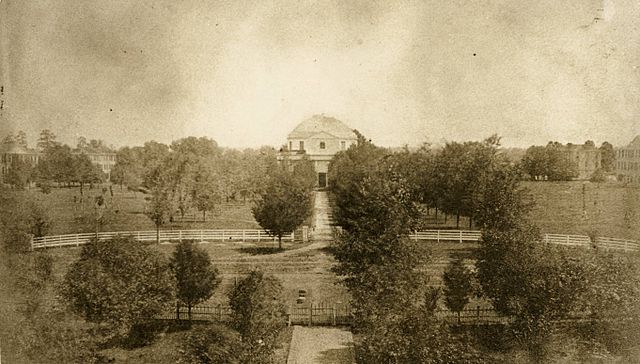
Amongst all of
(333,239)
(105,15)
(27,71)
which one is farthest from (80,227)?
(333,239)

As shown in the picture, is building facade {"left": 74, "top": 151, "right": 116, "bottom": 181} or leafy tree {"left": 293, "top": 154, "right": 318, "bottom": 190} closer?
building facade {"left": 74, "top": 151, "right": 116, "bottom": 181}

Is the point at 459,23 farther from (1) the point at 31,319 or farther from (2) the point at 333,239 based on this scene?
(1) the point at 31,319

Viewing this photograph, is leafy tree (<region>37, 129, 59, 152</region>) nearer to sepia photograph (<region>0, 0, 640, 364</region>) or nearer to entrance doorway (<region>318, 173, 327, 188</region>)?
sepia photograph (<region>0, 0, 640, 364</region>)

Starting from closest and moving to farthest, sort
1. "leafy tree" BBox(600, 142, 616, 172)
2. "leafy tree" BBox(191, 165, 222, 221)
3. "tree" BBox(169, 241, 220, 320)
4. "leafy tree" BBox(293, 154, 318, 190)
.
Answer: "leafy tree" BBox(600, 142, 616, 172)
"tree" BBox(169, 241, 220, 320)
"leafy tree" BBox(191, 165, 222, 221)
"leafy tree" BBox(293, 154, 318, 190)

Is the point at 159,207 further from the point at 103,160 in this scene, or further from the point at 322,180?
the point at 322,180

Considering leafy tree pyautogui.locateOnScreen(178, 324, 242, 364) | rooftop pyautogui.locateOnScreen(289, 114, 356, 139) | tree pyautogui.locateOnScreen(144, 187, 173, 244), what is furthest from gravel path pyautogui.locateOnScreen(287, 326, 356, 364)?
rooftop pyautogui.locateOnScreen(289, 114, 356, 139)

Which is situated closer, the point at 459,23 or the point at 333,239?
the point at 459,23
